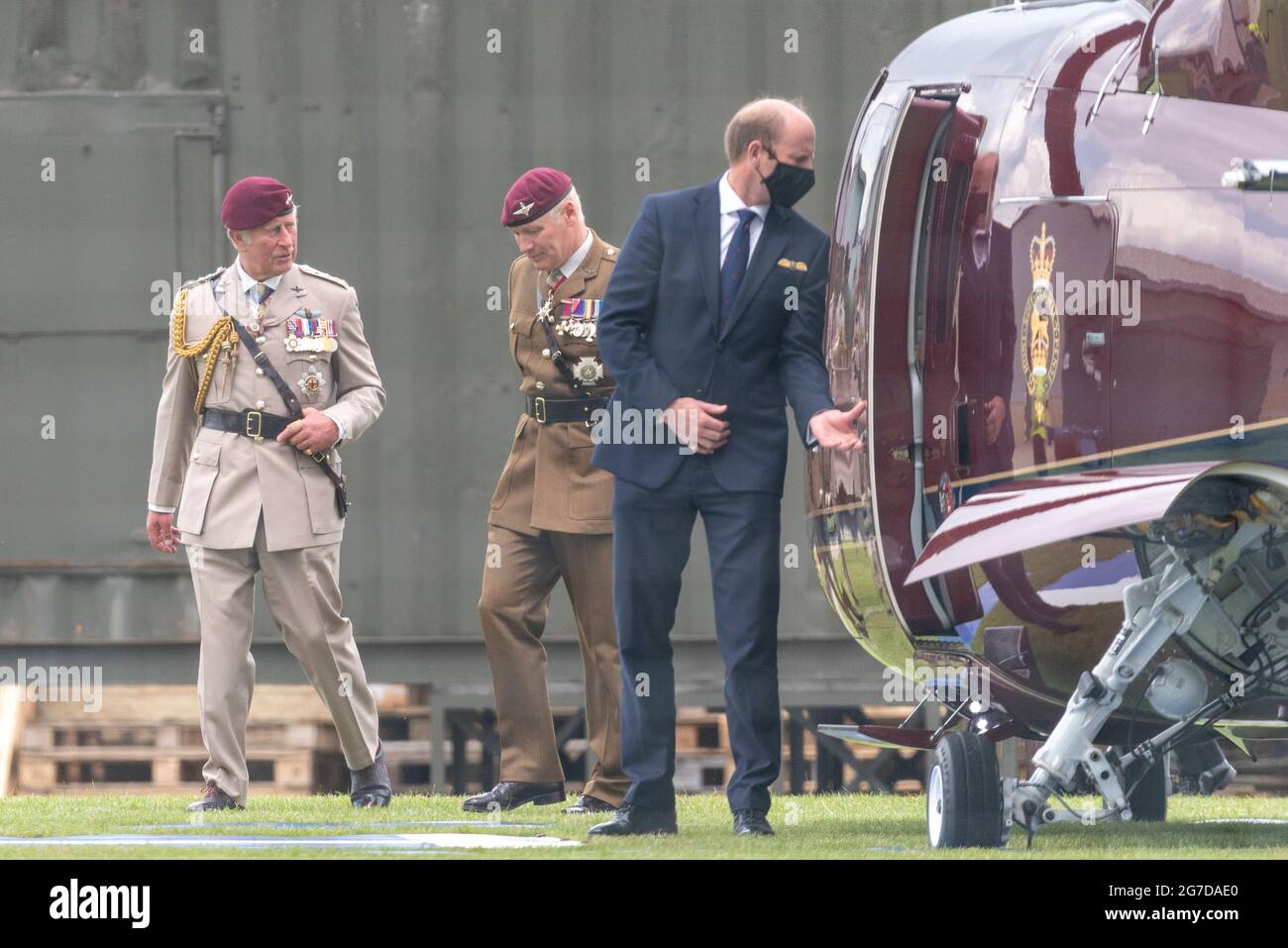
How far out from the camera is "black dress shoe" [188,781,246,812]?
6.58m

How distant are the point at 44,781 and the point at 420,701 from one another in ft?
7.52

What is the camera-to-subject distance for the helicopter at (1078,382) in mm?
4781

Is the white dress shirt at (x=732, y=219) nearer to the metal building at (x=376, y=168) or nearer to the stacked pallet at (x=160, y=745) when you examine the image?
the metal building at (x=376, y=168)

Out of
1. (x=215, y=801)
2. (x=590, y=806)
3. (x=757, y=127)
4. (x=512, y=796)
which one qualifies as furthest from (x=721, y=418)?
Answer: (x=215, y=801)

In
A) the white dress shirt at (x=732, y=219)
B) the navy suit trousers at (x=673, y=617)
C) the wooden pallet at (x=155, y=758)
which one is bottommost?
the wooden pallet at (x=155, y=758)

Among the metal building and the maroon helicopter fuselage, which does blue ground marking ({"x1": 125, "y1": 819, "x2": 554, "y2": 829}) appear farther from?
the metal building

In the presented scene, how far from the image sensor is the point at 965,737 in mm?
5230

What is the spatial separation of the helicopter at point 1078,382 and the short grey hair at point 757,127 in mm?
344

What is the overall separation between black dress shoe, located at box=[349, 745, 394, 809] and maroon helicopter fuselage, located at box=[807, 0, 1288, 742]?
1.60 meters

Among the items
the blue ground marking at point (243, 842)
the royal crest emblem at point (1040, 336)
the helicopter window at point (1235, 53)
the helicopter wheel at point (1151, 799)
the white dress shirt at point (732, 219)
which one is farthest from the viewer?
the helicopter wheel at point (1151, 799)

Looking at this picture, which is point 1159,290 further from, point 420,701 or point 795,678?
point 420,701

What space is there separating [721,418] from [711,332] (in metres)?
0.22

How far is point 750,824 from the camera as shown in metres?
5.57

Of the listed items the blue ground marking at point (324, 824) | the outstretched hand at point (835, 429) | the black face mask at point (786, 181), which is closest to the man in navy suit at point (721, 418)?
the black face mask at point (786, 181)
